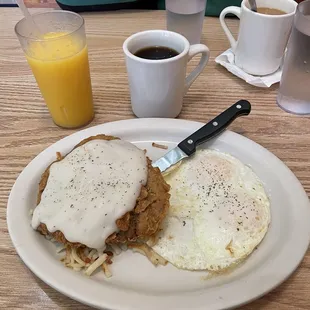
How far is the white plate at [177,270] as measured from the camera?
2.97 ft

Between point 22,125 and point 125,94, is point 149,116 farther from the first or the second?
point 22,125

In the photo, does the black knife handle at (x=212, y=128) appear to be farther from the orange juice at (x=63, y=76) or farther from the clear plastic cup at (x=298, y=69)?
the orange juice at (x=63, y=76)

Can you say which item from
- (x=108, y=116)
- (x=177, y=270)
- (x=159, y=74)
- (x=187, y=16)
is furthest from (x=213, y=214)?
(x=187, y=16)

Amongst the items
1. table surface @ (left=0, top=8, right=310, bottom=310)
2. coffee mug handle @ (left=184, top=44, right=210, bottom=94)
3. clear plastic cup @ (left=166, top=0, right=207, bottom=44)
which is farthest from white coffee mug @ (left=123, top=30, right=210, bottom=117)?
clear plastic cup @ (left=166, top=0, right=207, bottom=44)

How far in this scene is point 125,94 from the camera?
1.65 m

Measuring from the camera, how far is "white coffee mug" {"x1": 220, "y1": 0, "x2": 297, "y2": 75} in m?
1.52

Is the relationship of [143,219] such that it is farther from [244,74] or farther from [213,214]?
[244,74]

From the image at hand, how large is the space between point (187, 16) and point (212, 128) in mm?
703

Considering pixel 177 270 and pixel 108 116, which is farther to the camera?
pixel 108 116

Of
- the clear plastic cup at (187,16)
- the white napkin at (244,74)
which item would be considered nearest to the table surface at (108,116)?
the white napkin at (244,74)

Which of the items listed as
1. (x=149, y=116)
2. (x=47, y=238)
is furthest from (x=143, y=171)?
(x=149, y=116)

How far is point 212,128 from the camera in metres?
1.33

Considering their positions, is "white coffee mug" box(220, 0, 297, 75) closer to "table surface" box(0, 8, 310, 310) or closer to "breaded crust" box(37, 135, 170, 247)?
"table surface" box(0, 8, 310, 310)

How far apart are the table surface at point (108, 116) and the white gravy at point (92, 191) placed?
0.16m
